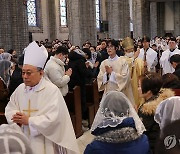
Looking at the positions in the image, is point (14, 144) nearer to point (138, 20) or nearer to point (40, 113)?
point (40, 113)

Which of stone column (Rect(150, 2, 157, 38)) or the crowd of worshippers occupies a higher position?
stone column (Rect(150, 2, 157, 38))

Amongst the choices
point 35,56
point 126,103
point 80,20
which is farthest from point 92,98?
point 80,20

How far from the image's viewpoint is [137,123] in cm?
305

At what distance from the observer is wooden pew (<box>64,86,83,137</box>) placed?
7979 mm

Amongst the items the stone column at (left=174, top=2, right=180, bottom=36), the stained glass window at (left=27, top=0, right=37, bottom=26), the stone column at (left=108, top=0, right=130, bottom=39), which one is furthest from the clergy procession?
the stone column at (left=174, top=2, right=180, bottom=36)

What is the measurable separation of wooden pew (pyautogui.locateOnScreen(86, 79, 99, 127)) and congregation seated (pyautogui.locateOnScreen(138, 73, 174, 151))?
4.88 meters

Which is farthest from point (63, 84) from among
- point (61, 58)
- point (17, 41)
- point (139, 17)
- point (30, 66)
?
point (139, 17)

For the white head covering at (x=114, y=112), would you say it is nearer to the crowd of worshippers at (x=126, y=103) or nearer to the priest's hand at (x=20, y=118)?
the crowd of worshippers at (x=126, y=103)

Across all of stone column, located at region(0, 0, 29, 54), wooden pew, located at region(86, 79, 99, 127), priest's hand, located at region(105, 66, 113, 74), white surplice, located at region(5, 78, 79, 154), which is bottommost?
wooden pew, located at region(86, 79, 99, 127)

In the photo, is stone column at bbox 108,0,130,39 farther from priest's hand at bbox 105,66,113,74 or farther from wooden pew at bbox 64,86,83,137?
priest's hand at bbox 105,66,113,74

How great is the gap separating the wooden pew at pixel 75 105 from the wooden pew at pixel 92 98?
2.66ft

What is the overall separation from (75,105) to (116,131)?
5.23 metres

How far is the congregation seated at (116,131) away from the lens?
280 cm

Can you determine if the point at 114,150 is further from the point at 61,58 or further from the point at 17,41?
the point at 17,41
